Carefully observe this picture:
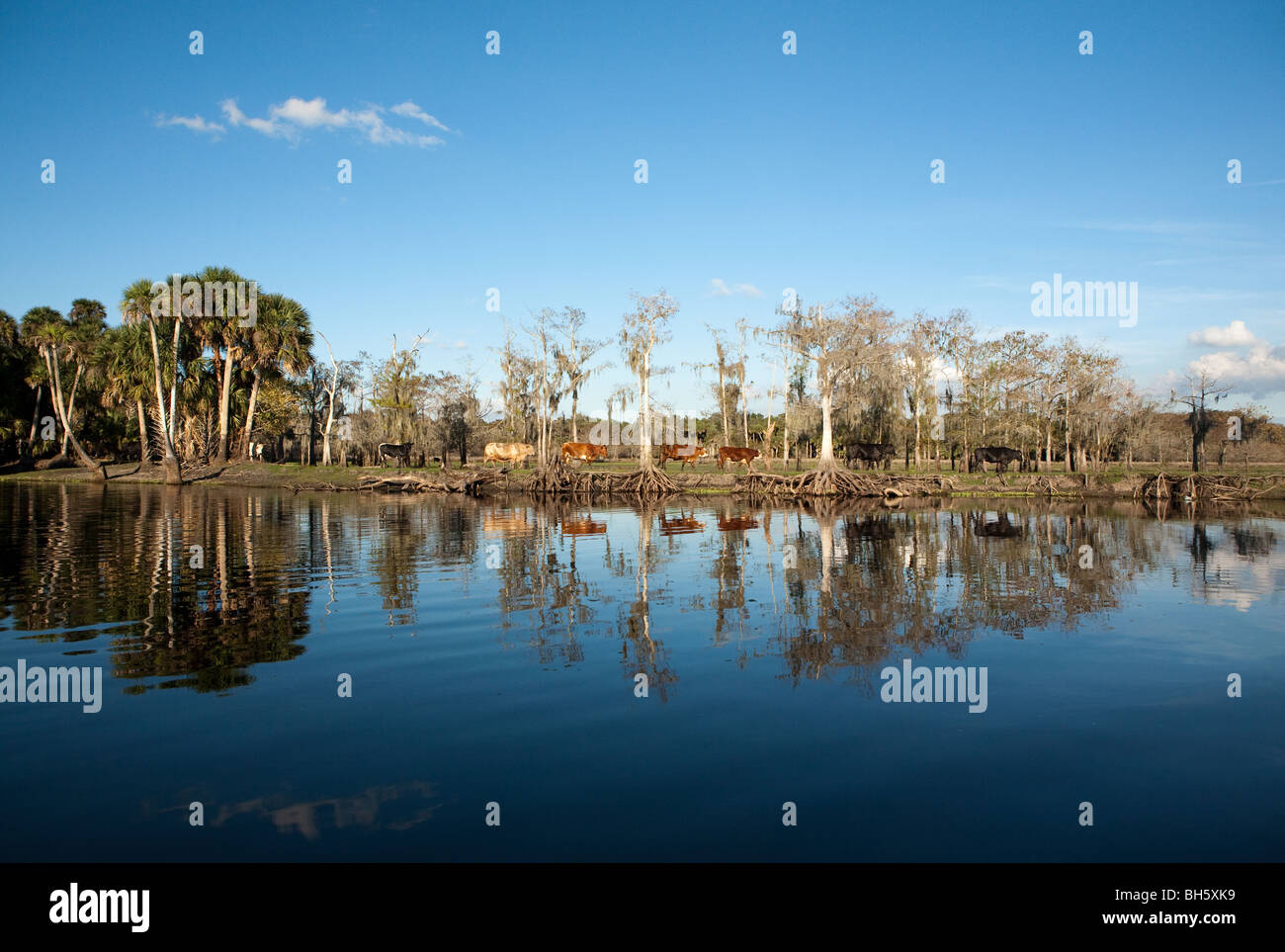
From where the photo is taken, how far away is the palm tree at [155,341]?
167ft

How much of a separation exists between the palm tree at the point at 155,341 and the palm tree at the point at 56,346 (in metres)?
8.58

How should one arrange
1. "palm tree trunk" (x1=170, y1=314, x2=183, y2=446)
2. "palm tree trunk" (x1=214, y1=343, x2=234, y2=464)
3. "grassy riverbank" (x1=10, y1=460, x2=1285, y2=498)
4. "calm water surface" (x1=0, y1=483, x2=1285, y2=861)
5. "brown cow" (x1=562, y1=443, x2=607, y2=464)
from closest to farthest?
"calm water surface" (x1=0, y1=483, x2=1285, y2=861), "grassy riverbank" (x1=10, y1=460, x2=1285, y2=498), "palm tree trunk" (x1=170, y1=314, x2=183, y2=446), "palm tree trunk" (x1=214, y1=343, x2=234, y2=464), "brown cow" (x1=562, y1=443, x2=607, y2=464)

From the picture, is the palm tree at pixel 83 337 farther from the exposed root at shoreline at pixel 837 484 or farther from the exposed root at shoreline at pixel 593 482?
the exposed root at shoreline at pixel 837 484

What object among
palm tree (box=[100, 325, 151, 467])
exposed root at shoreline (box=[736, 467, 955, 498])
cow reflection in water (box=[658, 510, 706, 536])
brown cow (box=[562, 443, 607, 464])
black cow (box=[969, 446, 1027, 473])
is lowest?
cow reflection in water (box=[658, 510, 706, 536])

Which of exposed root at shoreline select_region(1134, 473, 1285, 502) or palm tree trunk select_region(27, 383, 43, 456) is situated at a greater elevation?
palm tree trunk select_region(27, 383, 43, 456)

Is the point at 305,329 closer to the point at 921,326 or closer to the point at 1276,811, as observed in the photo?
the point at 921,326

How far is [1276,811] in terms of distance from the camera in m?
6.45

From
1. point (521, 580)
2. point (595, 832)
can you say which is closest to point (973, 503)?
point (521, 580)

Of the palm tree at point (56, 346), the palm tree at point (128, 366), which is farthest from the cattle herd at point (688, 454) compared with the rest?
the palm tree at point (56, 346)

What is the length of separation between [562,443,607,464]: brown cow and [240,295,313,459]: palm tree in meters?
19.9

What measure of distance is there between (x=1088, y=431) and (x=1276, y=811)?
52.5 meters

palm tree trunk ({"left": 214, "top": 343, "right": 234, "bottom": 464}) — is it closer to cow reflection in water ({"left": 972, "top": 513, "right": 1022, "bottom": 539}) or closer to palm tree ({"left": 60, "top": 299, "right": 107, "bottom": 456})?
palm tree ({"left": 60, "top": 299, "right": 107, "bottom": 456})

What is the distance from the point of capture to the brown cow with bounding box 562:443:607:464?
5994 centimetres

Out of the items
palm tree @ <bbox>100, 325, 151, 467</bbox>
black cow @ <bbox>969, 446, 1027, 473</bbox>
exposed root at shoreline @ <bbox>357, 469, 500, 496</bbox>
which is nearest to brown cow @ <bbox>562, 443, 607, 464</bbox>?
exposed root at shoreline @ <bbox>357, 469, 500, 496</bbox>
